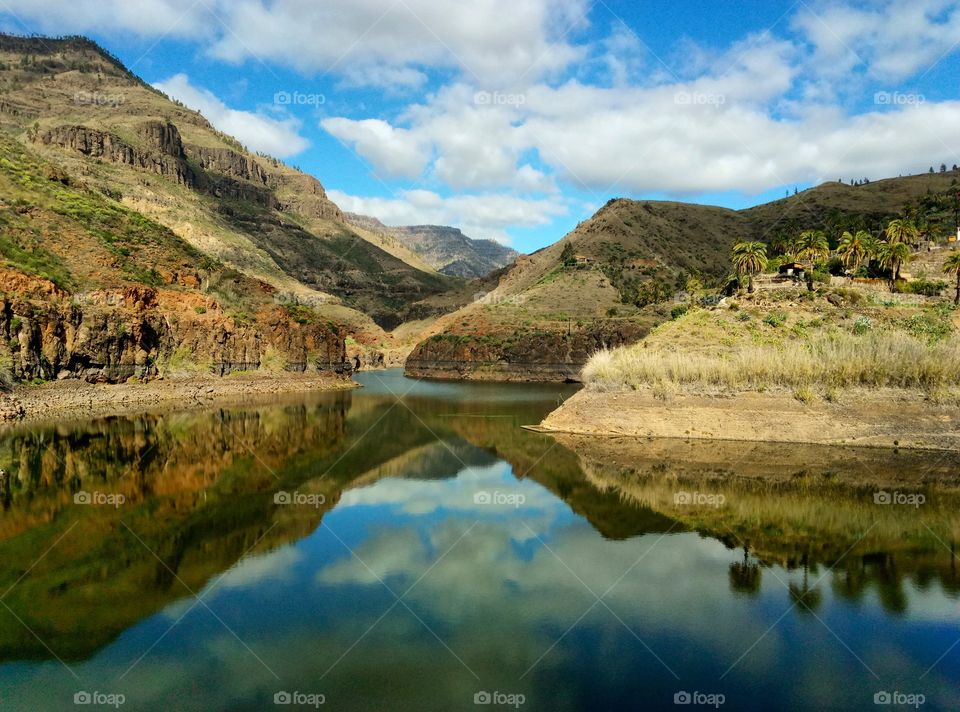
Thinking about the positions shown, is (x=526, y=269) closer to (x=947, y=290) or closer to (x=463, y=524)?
(x=947, y=290)

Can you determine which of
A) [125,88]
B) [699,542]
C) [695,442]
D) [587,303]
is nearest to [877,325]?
[695,442]

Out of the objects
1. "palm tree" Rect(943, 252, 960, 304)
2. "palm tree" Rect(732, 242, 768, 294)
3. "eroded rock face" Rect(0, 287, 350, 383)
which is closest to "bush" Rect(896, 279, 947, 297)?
"palm tree" Rect(943, 252, 960, 304)

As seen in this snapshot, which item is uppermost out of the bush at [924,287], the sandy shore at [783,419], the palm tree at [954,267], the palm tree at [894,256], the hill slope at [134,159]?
the hill slope at [134,159]

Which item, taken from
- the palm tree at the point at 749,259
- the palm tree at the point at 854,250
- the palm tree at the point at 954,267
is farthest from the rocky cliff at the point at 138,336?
the palm tree at the point at 954,267

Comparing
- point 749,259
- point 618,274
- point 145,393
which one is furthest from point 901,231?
point 145,393

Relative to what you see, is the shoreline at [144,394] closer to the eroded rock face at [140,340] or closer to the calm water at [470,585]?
the eroded rock face at [140,340]

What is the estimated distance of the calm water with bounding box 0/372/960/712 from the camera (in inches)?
446

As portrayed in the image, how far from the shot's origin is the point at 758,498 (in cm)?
2420

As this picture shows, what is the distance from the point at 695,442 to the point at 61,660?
3109 centimetres

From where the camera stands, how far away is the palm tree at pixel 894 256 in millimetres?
53562

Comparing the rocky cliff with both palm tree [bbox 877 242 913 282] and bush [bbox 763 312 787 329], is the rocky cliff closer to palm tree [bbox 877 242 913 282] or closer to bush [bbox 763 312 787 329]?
bush [bbox 763 312 787 329]

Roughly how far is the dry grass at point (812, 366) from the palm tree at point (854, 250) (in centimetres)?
2152

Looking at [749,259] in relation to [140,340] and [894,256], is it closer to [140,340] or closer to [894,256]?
[894,256]

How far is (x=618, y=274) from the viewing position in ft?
424
